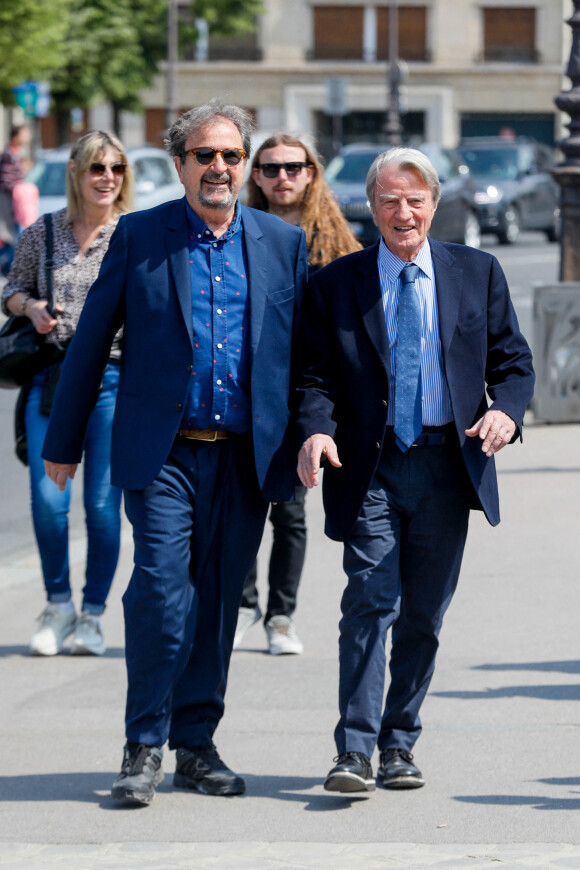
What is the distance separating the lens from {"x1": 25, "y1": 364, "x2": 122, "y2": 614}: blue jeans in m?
6.39

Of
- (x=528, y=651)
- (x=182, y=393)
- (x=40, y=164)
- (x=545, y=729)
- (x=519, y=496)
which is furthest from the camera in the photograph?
(x=40, y=164)

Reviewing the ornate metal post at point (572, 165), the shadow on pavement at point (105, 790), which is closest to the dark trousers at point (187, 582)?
the shadow on pavement at point (105, 790)

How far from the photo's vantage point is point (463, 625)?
6.74 m

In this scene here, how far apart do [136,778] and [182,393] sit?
1058mm

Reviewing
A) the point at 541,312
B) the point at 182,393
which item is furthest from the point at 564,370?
the point at 182,393

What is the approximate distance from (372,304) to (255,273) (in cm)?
34

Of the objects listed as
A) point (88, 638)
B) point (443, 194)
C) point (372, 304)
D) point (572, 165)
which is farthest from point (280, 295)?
point (443, 194)

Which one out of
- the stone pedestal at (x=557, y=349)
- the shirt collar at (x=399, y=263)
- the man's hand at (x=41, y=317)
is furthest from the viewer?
the stone pedestal at (x=557, y=349)

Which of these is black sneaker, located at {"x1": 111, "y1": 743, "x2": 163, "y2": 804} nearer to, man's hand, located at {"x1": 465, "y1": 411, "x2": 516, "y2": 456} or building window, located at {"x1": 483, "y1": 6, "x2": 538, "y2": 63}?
man's hand, located at {"x1": 465, "y1": 411, "x2": 516, "y2": 456}

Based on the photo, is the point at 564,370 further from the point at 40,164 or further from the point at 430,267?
the point at 40,164

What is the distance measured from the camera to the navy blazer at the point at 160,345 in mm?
4621

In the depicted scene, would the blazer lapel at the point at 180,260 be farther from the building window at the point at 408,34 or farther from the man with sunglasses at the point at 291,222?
the building window at the point at 408,34

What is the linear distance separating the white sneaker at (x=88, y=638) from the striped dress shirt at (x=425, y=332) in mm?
2212

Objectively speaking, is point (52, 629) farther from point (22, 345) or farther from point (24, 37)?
point (24, 37)
